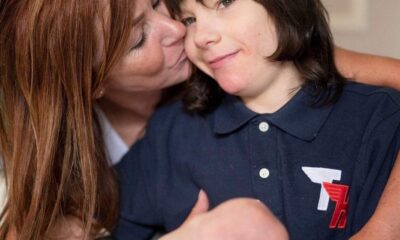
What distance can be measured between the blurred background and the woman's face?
0.58 metres

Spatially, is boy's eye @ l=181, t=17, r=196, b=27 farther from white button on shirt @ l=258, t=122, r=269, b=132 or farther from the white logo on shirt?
the white logo on shirt

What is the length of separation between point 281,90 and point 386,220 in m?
0.30

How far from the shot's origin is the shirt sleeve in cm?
101

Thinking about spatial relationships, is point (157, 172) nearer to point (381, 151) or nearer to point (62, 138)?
point (62, 138)

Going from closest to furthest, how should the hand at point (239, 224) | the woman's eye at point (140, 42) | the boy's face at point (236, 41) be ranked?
the hand at point (239, 224)
the boy's face at point (236, 41)
the woman's eye at point (140, 42)

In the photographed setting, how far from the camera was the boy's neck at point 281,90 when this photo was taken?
106 cm

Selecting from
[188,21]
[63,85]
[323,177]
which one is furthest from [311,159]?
[63,85]

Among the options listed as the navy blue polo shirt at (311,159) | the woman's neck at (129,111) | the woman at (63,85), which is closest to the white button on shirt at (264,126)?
the navy blue polo shirt at (311,159)

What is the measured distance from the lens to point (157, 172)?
1192 mm

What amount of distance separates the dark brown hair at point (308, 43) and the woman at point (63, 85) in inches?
4.4

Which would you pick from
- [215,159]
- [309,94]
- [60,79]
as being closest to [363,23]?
[309,94]

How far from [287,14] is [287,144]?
23cm

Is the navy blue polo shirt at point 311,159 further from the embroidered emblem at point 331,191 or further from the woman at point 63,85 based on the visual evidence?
the woman at point 63,85

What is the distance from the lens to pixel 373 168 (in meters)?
1.01
